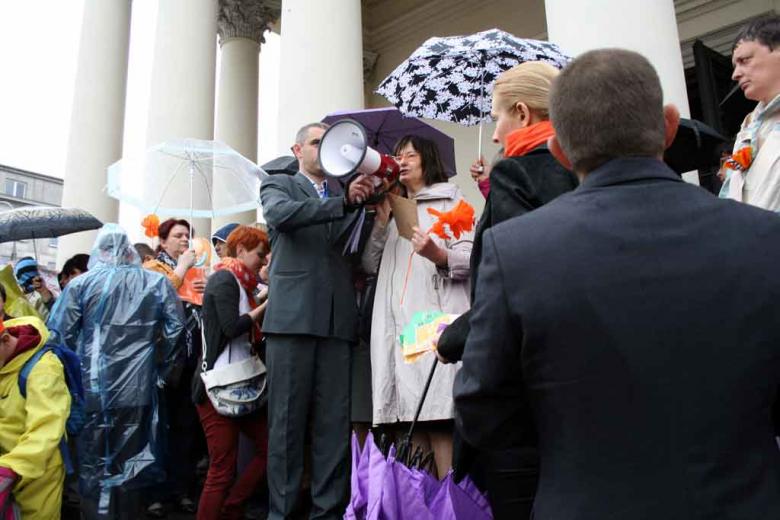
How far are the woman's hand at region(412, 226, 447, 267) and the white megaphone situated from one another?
369mm

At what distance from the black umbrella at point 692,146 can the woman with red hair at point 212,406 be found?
8.17ft

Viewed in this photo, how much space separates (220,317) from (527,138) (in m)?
2.48

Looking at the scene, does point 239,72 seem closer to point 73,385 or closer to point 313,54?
point 313,54

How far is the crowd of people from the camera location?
123cm

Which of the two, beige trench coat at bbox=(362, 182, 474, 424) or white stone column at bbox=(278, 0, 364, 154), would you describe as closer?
beige trench coat at bbox=(362, 182, 474, 424)

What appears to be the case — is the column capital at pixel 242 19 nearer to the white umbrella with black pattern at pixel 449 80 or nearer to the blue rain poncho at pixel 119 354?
the blue rain poncho at pixel 119 354

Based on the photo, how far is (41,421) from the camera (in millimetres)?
3434

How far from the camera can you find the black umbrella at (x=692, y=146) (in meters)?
2.52

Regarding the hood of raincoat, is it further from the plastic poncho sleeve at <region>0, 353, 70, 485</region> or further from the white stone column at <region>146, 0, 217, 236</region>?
the white stone column at <region>146, 0, 217, 236</region>

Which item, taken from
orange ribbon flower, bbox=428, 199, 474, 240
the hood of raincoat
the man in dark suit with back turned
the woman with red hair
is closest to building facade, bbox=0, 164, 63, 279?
the hood of raincoat

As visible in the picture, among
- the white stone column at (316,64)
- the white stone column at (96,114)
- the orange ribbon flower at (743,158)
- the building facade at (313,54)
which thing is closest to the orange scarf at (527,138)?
the orange ribbon flower at (743,158)

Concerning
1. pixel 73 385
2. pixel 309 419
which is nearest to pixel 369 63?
pixel 73 385

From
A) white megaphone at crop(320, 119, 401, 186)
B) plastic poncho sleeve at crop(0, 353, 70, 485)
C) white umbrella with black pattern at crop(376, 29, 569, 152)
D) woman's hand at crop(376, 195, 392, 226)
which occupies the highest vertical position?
white umbrella with black pattern at crop(376, 29, 569, 152)

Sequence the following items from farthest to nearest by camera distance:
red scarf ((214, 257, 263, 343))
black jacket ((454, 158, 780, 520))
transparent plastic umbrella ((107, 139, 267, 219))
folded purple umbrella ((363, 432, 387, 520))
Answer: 1. transparent plastic umbrella ((107, 139, 267, 219))
2. red scarf ((214, 257, 263, 343))
3. folded purple umbrella ((363, 432, 387, 520))
4. black jacket ((454, 158, 780, 520))
